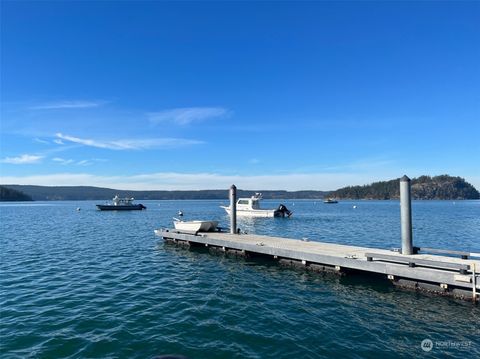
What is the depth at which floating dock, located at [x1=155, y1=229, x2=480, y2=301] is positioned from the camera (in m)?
12.5

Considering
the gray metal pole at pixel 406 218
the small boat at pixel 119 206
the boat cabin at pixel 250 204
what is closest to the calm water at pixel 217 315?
the gray metal pole at pixel 406 218

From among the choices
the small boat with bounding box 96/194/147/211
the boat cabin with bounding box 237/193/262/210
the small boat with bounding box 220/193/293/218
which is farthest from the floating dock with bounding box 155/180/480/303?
the small boat with bounding box 96/194/147/211

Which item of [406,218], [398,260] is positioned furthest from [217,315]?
[406,218]

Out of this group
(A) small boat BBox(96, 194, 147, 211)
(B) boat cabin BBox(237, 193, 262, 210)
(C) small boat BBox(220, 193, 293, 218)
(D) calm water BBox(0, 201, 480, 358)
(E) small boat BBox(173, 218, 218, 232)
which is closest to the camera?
(D) calm water BBox(0, 201, 480, 358)

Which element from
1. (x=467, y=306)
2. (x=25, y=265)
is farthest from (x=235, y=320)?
(x=25, y=265)

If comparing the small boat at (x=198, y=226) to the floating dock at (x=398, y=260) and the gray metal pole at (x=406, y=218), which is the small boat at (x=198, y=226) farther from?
the gray metal pole at (x=406, y=218)

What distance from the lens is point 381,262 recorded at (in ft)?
48.3

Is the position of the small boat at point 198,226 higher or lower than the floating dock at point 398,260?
higher

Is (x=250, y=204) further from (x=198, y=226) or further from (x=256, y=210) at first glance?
(x=198, y=226)

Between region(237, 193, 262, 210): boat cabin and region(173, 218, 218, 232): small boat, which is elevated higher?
region(237, 193, 262, 210): boat cabin

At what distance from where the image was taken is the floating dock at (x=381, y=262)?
12.5 m

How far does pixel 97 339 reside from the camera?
368 inches

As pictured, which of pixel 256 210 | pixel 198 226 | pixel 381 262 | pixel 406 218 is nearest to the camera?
pixel 381 262

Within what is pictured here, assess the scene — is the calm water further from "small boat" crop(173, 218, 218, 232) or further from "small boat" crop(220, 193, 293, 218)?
"small boat" crop(220, 193, 293, 218)
